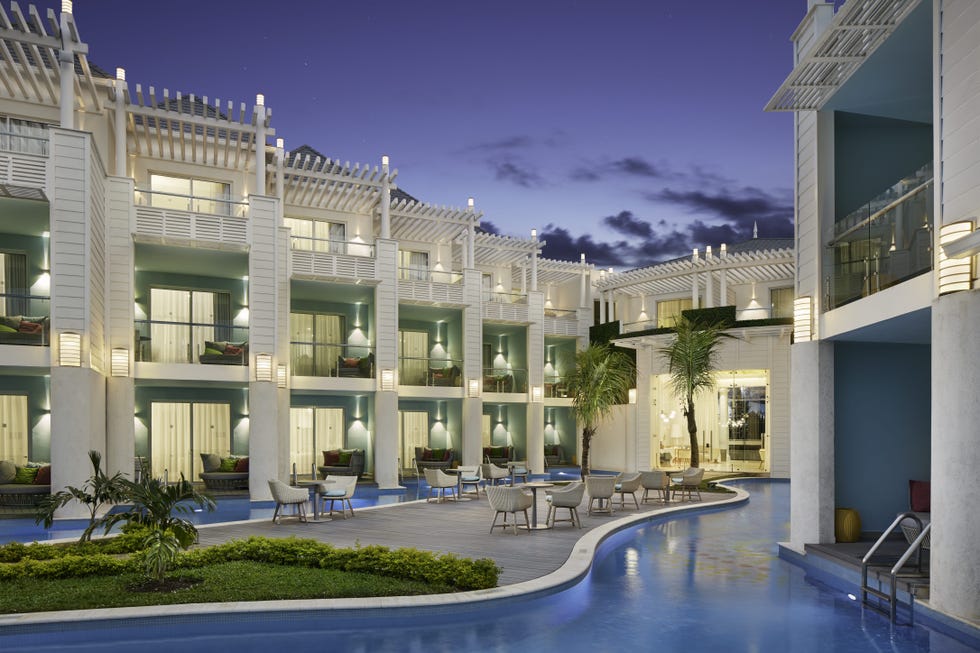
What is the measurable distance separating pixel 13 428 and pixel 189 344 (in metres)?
4.29

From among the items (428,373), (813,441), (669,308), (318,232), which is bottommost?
(813,441)

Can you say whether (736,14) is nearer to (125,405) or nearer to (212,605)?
(125,405)

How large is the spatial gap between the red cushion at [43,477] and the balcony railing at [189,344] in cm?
331

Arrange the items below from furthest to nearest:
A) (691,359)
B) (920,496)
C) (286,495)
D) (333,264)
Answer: (691,359) < (333,264) < (286,495) < (920,496)

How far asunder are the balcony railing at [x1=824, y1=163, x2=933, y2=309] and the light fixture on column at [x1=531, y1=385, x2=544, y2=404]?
16616mm

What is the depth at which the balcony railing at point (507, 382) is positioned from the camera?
26828 mm

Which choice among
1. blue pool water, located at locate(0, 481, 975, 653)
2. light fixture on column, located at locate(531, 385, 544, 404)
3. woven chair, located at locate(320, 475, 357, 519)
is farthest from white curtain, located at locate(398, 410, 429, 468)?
blue pool water, located at locate(0, 481, 975, 653)

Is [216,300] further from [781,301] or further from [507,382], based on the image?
[781,301]

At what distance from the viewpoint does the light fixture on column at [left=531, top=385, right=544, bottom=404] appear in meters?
27.0

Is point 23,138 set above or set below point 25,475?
above

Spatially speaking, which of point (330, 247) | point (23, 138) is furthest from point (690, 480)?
point (23, 138)

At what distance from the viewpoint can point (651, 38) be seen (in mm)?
27484

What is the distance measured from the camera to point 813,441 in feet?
36.1

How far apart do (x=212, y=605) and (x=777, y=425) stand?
21.4m
